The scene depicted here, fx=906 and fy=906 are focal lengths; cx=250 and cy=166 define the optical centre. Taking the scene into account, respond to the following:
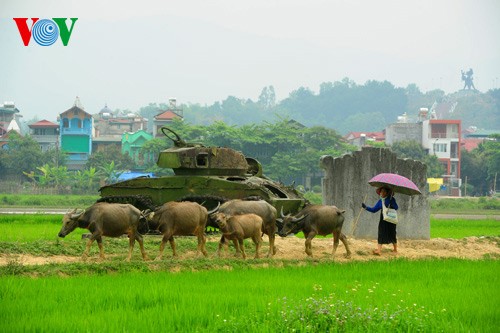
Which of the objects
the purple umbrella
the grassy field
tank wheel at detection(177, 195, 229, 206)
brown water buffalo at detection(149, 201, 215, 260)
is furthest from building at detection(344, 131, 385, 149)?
the grassy field

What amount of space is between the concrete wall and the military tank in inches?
66.4

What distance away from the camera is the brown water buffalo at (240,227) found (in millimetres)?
15086

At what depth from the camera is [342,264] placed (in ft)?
47.2

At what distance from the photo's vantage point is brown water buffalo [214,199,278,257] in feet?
52.4

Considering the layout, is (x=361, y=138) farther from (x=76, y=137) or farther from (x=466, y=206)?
(x=466, y=206)

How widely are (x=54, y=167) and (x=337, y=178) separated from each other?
48.1 metres

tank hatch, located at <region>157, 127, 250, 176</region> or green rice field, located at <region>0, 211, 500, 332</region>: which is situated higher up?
tank hatch, located at <region>157, 127, 250, 176</region>

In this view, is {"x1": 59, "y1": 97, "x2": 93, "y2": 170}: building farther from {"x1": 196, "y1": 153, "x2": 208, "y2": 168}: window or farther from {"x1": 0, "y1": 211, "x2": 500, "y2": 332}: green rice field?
{"x1": 0, "y1": 211, "x2": 500, "y2": 332}: green rice field

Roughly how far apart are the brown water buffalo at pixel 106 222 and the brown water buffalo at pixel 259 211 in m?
1.87

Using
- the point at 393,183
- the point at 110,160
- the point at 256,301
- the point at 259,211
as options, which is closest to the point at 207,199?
the point at 259,211

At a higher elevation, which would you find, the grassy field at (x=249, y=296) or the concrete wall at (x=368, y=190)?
the concrete wall at (x=368, y=190)

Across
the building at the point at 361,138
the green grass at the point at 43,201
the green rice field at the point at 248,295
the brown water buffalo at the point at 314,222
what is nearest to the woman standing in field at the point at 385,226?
the brown water buffalo at the point at 314,222

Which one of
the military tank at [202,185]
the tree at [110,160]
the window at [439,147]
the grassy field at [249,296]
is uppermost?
the window at [439,147]

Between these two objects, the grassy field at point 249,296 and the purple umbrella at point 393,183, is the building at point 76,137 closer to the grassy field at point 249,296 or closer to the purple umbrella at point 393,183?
the purple umbrella at point 393,183
